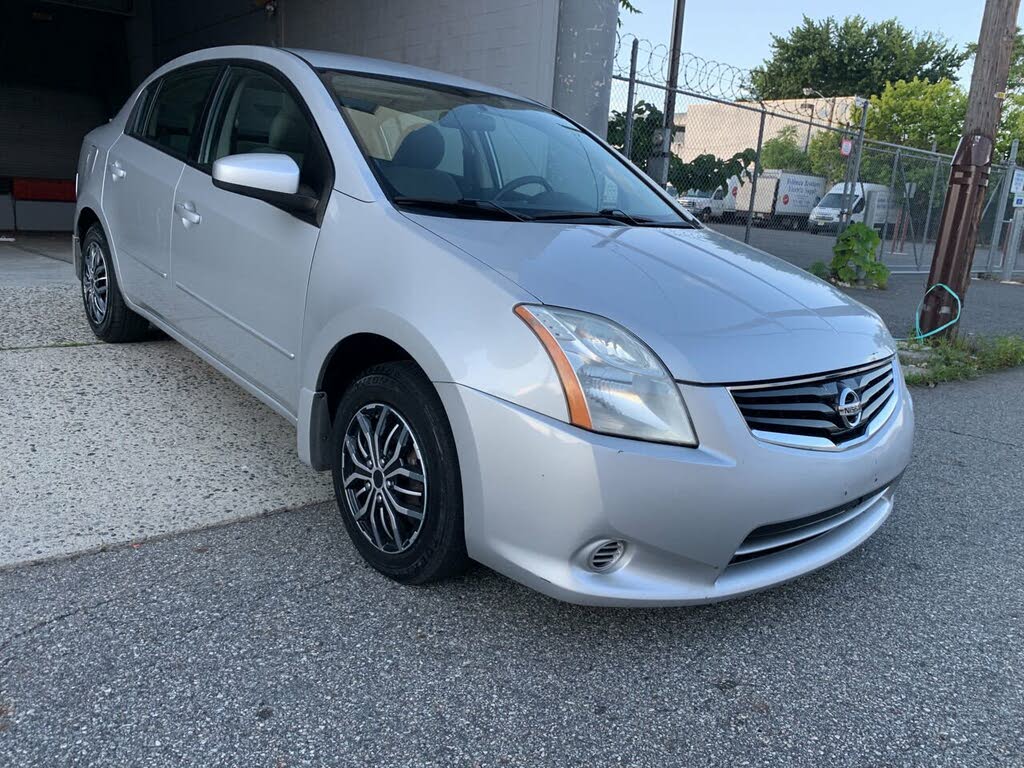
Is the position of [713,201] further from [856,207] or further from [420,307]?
[420,307]

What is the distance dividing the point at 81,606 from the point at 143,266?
2122mm

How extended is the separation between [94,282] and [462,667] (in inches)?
144

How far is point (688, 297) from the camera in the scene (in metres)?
2.42

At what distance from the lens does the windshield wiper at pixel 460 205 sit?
2699 millimetres

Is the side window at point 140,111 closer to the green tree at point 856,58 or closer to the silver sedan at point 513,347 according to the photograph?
the silver sedan at point 513,347

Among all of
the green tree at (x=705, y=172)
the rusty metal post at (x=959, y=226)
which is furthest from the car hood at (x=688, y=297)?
the green tree at (x=705, y=172)

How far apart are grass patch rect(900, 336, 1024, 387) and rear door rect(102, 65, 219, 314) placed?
16.3ft

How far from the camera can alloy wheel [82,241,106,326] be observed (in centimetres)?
461

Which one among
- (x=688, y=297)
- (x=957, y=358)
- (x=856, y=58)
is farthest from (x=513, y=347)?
(x=856, y=58)

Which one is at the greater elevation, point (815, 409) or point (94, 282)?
point (815, 409)

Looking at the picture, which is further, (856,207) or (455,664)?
(856,207)

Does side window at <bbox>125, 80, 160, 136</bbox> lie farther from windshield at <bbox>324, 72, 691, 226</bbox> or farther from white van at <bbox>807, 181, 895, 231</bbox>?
white van at <bbox>807, 181, 895, 231</bbox>

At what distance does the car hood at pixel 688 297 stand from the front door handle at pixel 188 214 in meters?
1.30

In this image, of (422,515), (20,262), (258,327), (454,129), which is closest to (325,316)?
(258,327)
